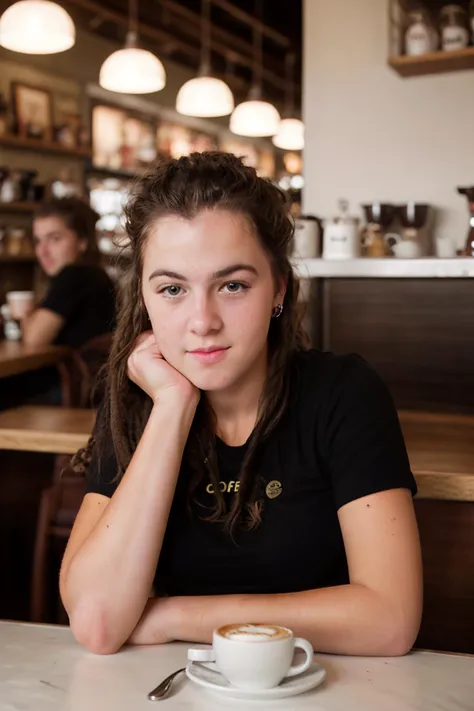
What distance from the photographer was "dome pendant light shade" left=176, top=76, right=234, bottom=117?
5.23 meters

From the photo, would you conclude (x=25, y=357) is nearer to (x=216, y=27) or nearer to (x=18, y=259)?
(x=18, y=259)

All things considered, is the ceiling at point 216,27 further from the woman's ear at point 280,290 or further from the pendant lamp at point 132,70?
the woman's ear at point 280,290

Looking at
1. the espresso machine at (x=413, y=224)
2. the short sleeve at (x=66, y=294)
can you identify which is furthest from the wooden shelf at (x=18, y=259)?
the espresso machine at (x=413, y=224)

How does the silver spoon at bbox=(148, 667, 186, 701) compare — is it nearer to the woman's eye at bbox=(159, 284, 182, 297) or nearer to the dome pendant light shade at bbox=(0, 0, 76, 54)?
the woman's eye at bbox=(159, 284, 182, 297)

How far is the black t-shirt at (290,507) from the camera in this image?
4.71 ft

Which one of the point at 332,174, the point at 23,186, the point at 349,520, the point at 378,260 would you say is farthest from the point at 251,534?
the point at 23,186

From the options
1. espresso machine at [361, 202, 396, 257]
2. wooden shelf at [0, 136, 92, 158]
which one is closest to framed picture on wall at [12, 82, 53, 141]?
wooden shelf at [0, 136, 92, 158]

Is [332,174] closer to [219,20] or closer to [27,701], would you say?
[27,701]

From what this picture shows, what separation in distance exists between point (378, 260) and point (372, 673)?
2.75 metres

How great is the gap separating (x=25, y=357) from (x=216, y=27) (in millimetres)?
4999

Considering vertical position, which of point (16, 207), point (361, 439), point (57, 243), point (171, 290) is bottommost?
point (361, 439)

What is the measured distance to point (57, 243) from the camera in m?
4.67

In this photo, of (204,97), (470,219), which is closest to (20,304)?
(204,97)

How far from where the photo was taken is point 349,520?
1.35 m
